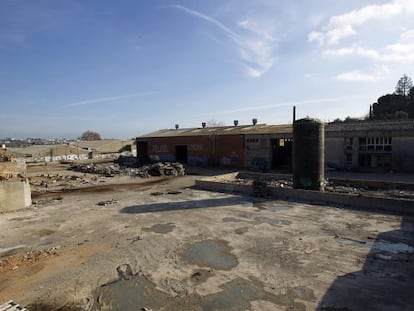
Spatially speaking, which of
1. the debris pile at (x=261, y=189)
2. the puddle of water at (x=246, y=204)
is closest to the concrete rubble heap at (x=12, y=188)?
the puddle of water at (x=246, y=204)

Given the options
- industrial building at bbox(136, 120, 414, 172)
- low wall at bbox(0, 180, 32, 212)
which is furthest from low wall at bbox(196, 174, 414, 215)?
industrial building at bbox(136, 120, 414, 172)

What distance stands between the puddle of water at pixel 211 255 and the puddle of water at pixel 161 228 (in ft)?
6.82

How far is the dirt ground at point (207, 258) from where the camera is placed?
7613 mm

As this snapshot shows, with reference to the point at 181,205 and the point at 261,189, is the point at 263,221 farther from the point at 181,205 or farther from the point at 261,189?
the point at 181,205

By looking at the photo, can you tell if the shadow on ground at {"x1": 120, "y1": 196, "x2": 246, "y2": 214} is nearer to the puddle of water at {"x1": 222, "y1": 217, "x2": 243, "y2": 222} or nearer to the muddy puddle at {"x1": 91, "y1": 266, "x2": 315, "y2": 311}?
the puddle of water at {"x1": 222, "y1": 217, "x2": 243, "y2": 222}

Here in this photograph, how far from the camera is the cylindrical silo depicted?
62.1ft

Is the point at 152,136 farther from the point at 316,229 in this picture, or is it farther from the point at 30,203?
the point at 316,229

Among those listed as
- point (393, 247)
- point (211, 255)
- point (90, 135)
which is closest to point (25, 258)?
point (211, 255)

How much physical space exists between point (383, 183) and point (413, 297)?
48.1 feet

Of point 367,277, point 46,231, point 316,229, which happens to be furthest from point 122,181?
point 367,277

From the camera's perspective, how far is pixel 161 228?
13.4 meters

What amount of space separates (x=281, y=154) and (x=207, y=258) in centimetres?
2748

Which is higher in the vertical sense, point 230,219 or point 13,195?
point 13,195

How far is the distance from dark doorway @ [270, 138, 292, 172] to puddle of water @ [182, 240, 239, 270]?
23539 mm
